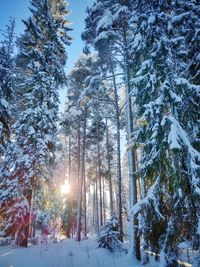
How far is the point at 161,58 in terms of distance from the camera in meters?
8.50

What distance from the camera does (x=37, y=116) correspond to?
13828 mm

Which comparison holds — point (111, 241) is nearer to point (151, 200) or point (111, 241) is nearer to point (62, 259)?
point (62, 259)

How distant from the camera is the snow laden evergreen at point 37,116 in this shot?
1286 centimetres

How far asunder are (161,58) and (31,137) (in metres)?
8.18

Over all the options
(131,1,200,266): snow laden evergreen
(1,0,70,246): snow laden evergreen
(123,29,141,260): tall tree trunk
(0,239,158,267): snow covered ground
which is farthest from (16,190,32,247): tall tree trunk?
(131,1,200,266): snow laden evergreen

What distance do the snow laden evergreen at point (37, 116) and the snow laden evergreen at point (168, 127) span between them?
6.15 meters

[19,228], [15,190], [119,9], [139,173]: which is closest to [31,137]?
[15,190]

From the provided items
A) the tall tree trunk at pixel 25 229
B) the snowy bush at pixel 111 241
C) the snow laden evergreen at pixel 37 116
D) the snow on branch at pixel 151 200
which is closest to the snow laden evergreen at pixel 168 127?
the snow on branch at pixel 151 200

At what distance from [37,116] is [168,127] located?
829 cm

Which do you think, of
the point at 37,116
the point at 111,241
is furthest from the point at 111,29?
the point at 111,241

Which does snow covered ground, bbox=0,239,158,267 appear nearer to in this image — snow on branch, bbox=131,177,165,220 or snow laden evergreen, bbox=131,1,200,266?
snow laden evergreen, bbox=131,1,200,266

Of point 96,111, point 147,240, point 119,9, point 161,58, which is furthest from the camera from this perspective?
point 96,111

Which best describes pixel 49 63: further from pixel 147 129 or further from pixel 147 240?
pixel 147 240

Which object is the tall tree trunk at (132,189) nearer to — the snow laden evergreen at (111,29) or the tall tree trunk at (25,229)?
the snow laden evergreen at (111,29)
